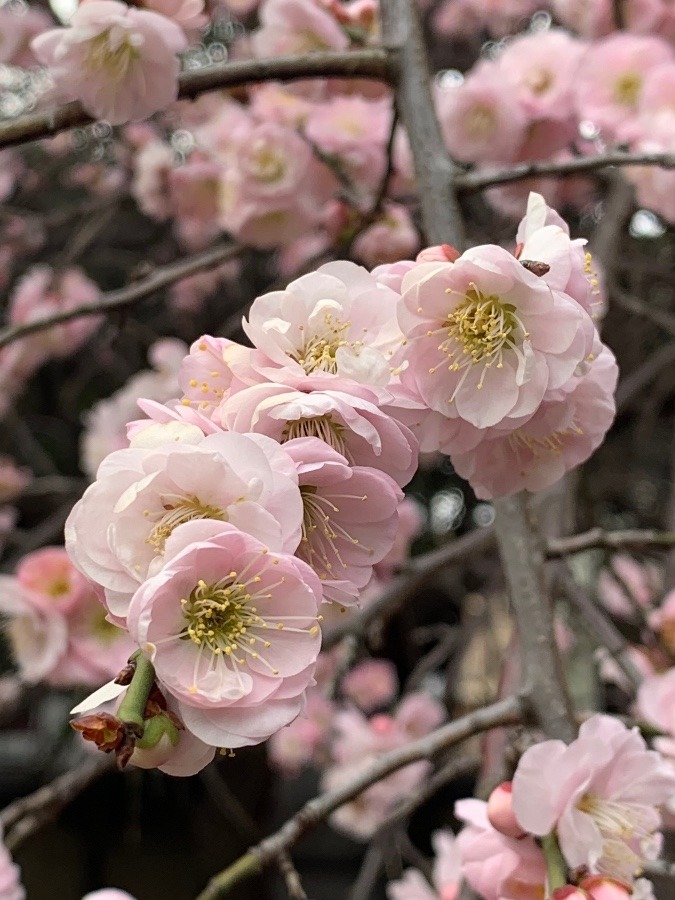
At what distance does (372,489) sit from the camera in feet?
1.22

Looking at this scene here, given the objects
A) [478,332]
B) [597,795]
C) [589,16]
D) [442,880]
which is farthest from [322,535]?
[589,16]

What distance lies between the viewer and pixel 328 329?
402mm

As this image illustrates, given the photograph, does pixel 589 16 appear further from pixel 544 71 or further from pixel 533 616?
pixel 533 616

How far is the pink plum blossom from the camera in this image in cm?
63

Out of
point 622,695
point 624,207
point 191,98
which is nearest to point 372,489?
point 191,98

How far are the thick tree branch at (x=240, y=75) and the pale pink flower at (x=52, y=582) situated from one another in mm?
572

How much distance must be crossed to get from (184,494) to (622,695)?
4.71 feet

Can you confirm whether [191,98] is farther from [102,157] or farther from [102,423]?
[102,157]

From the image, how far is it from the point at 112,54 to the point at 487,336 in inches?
16.5

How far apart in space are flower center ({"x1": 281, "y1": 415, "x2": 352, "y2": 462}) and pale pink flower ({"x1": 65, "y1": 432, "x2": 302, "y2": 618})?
31 millimetres

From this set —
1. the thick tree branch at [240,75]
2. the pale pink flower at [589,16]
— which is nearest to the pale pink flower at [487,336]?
the thick tree branch at [240,75]

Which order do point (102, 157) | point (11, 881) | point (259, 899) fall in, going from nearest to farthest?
point (11, 881) < point (102, 157) < point (259, 899)

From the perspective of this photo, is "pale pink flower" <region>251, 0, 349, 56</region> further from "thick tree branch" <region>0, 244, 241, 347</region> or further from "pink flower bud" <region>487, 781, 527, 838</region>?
"pink flower bud" <region>487, 781, 527, 838</region>

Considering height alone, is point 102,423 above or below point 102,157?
below
